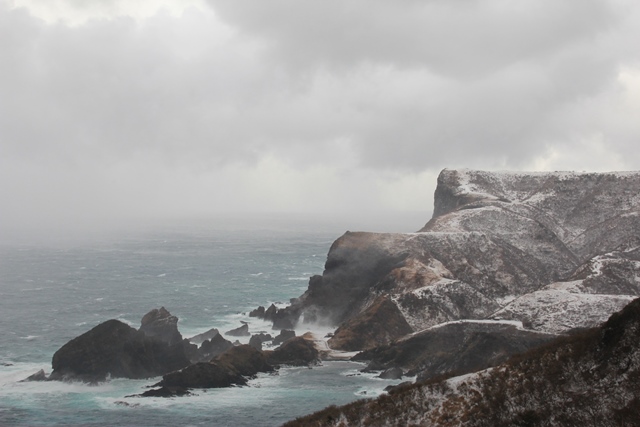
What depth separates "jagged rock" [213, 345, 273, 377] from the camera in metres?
77.0

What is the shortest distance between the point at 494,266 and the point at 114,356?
65450 mm

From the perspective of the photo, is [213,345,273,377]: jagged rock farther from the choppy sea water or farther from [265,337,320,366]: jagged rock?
[265,337,320,366]: jagged rock

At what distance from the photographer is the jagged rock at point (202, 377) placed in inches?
2852

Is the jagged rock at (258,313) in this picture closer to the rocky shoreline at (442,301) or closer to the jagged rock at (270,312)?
the jagged rock at (270,312)

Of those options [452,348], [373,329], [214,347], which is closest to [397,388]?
[452,348]

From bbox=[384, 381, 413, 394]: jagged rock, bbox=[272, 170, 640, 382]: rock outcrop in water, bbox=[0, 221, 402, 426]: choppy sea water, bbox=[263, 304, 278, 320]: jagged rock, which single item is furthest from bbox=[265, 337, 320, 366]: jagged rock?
bbox=[263, 304, 278, 320]: jagged rock

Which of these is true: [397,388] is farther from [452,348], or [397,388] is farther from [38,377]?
[38,377]

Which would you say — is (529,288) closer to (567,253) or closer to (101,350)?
(567,253)

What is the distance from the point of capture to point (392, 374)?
247 feet

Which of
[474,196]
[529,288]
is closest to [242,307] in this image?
[529,288]

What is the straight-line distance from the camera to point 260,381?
75.9m

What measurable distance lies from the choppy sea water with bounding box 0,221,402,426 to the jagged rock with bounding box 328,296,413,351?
6.80 m

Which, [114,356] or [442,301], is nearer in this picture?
[114,356]

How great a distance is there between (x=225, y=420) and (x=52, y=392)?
21.0m
